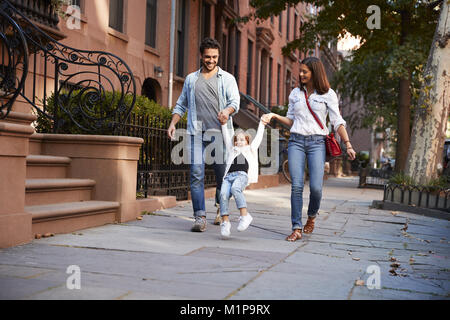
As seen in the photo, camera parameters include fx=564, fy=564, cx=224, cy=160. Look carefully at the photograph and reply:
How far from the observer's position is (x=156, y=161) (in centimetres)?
840

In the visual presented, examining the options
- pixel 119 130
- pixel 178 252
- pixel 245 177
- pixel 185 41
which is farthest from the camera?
pixel 185 41

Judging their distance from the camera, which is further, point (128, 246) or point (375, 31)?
point (375, 31)

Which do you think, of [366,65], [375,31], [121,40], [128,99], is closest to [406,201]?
[128,99]

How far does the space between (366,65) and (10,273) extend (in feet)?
69.4

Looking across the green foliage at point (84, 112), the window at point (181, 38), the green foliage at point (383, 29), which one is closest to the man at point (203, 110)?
the green foliage at point (84, 112)

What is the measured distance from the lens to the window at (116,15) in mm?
13688

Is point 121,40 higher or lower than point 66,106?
higher

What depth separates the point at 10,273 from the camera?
3688 millimetres

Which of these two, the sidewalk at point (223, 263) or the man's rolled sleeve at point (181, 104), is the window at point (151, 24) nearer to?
the sidewalk at point (223, 263)

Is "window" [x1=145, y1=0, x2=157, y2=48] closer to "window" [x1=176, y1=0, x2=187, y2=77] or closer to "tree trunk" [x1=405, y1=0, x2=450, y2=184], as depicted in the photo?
"window" [x1=176, y1=0, x2=187, y2=77]

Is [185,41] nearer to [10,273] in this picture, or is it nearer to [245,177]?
[245,177]

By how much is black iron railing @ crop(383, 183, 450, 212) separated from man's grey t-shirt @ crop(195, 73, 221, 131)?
530cm

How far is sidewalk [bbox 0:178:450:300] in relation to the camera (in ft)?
11.2

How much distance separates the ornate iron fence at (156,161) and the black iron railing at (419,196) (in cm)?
405
